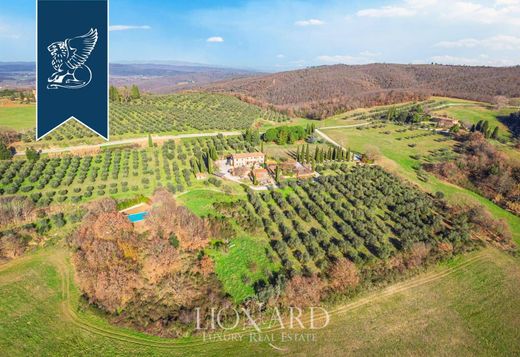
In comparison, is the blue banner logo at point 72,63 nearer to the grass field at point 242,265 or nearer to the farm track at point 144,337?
the farm track at point 144,337

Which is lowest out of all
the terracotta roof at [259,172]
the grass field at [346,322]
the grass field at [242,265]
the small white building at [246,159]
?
the grass field at [346,322]

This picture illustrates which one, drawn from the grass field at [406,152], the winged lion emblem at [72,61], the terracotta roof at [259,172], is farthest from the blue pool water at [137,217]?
the grass field at [406,152]

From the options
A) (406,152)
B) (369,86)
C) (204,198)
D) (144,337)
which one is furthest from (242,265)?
(369,86)

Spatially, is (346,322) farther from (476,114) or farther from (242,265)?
(476,114)

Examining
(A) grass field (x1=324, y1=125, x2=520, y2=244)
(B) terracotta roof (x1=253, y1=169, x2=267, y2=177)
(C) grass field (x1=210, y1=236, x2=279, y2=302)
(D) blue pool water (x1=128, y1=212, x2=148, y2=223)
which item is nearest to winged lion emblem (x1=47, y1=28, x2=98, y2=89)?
(D) blue pool water (x1=128, y1=212, x2=148, y2=223)

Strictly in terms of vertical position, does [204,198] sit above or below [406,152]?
below

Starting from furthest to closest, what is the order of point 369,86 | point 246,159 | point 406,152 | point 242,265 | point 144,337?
1. point 369,86
2. point 406,152
3. point 246,159
4. point 242,265
5. point 144,337
